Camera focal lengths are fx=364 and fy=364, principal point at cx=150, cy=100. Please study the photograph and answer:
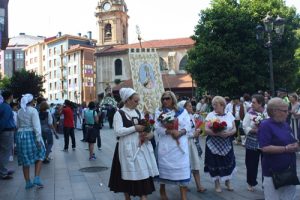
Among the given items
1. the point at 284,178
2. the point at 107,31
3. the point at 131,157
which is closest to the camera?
the point at 284,178

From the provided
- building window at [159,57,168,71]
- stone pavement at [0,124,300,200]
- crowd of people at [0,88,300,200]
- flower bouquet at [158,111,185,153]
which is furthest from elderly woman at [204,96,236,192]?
building window at [159,57,168,71]

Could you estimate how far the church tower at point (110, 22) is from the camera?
2569 inches

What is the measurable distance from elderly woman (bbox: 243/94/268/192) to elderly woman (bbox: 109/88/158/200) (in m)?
2.01

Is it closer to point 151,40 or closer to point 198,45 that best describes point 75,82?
point 151,40

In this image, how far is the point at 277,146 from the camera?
399cm

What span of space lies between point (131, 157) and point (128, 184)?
438 millimetres

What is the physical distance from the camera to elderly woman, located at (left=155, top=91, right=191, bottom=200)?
5859 mm

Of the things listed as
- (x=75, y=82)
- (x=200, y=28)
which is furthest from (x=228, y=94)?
(x=75, y=82)

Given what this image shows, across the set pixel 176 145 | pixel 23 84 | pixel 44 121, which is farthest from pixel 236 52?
pixel 23 84

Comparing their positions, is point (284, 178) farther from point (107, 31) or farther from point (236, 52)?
point (107, 31)

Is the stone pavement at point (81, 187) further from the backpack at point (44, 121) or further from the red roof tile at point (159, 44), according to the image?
the red roof tile at point (159, 44)

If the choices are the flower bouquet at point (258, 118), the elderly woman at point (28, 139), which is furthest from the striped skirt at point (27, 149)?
the flower bouquet at point (258, 118)

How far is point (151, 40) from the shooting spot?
208ft

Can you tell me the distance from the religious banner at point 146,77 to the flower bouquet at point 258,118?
181 inches
